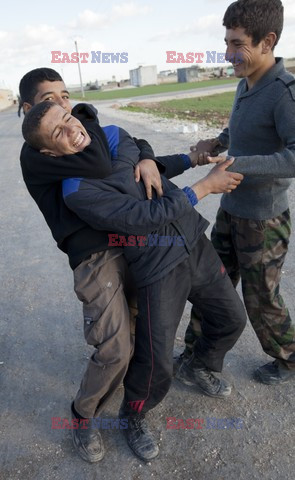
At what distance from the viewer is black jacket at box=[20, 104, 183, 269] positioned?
1.93m

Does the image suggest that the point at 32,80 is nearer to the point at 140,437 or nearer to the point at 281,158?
the point at 281,158

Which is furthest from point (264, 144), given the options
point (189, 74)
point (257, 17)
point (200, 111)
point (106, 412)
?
point (189, 74)

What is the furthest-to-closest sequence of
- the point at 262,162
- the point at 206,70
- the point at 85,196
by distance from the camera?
the point at 206,70 → the point at 262,162 → the point at 85,196

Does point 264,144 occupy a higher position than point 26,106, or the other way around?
point 26,106

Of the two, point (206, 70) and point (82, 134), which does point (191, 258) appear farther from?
point (206, 70)

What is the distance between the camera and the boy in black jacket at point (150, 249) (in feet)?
6.36

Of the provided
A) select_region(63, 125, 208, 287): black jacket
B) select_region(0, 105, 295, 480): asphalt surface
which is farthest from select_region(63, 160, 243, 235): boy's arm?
select_region(0, 105, 295, 480): asphalt surface

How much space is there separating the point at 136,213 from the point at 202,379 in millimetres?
1354

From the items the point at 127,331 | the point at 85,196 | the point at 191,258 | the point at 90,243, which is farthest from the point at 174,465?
the point at 85,196

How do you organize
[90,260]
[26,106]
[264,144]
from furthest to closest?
[26,106]
[264,144]
[90,260]

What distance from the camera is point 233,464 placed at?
222 cm

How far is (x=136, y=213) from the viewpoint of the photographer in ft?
6.39

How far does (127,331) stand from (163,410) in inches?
28.4

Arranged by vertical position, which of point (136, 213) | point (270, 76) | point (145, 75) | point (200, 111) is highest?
point (270, 76)
